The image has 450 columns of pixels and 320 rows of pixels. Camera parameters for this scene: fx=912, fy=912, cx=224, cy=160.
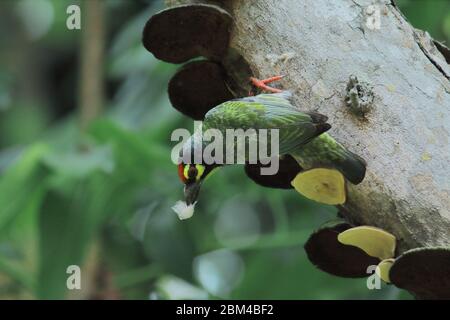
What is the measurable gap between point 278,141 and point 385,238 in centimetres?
32

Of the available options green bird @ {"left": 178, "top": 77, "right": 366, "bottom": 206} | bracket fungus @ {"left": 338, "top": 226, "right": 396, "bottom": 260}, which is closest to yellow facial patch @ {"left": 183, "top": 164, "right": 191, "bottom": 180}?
green bird @ {"left": 178, "top": 77, "right": 366, "bottom": 206}

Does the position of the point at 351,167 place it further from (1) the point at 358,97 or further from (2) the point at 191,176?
(2) the point at 191,176

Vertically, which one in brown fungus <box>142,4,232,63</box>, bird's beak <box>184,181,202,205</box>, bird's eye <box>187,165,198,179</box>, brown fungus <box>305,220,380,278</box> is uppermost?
brown fungus <box>142,4,232,63</box>

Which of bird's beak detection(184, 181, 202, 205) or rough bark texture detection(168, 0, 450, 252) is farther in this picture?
rough bark texture detection(168, 0, 450, 252)

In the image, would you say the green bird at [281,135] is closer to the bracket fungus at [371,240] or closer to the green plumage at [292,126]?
the green plumage at [292,126]

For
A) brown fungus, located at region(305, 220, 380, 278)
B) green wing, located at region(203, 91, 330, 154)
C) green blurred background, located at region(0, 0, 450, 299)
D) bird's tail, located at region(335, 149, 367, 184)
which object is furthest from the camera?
green blurred background, located at region(0, 0, 450, 299)

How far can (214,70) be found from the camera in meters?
1.85

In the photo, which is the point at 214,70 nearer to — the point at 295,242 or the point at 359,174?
the point at 359,174

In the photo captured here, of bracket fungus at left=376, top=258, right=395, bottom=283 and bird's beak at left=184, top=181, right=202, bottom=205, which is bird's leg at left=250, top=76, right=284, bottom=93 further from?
bracket fungus at left=376, top=258, right=395, bottom=283

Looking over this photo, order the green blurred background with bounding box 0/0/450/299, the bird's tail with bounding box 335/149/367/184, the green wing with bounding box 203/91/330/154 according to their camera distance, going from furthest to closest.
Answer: the green blurred background with bounding box 0/0/450/299
the bird's tail with bounding box 335/149/367/184
the green wing with bounding box 203/91/330/154

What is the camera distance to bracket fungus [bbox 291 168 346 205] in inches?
66.7

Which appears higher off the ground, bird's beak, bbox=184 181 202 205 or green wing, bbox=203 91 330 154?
green wing, bbox=203 91 330 154

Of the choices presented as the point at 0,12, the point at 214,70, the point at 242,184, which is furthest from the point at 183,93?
the point at 0,12

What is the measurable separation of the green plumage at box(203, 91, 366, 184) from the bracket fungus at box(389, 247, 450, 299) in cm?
18
